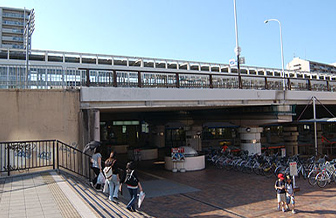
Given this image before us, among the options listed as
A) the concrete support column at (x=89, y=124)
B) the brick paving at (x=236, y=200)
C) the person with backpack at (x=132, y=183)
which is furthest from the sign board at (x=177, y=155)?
the person with backpack at (x=132, y=183)

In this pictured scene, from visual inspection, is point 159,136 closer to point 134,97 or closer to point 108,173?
point 134,97

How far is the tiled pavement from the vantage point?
22.6ft

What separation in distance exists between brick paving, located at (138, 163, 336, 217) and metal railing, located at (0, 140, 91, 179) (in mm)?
3462

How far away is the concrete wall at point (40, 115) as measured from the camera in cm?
1094

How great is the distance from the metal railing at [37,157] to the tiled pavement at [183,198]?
29.9 inches

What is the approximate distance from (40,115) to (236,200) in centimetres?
833

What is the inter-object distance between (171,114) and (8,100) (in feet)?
55.2

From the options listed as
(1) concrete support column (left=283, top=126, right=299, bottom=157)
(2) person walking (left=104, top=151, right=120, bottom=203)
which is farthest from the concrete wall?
(1) concrete support column (left=283, top=126, right=299, bottom=157)

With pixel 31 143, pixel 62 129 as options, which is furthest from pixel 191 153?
pixel 31 143

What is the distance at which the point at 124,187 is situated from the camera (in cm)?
1284

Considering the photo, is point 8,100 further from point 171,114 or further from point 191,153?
point 171,114

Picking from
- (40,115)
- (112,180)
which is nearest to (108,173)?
(112,180)

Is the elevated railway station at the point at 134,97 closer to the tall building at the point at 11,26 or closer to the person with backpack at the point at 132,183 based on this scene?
the person with backpack at the point at 132,183

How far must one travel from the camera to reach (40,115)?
448 inches
